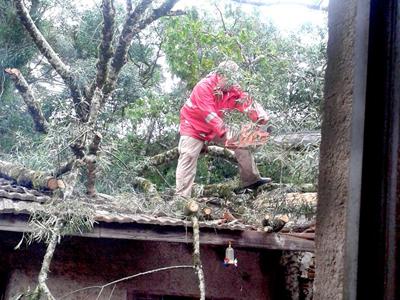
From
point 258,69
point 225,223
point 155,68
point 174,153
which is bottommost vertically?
point 225,223

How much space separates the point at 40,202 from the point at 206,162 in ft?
17.5

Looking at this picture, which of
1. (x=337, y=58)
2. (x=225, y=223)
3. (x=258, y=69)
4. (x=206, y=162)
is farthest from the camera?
(x=206, y=162)

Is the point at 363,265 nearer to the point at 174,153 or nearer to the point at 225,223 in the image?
the point at 225,223

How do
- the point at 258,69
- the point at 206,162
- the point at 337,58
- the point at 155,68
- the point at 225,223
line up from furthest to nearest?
the point at 155,68 → the point at 206,162 → the point at 258,69 → the point at 225,223 → the point at 337,58

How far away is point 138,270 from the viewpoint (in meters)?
6.30

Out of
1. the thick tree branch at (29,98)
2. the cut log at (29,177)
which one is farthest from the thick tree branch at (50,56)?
the cut log at (29,177)

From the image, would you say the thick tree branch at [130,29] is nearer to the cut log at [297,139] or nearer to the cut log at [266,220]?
the cut log at [297,139]

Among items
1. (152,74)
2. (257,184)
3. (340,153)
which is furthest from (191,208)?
(152,74)

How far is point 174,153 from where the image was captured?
32.0 ft

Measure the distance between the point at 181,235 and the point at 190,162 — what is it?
77.1 inches

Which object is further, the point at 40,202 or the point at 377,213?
the point at 40,202

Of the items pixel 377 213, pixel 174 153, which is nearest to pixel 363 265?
pixel 377 213

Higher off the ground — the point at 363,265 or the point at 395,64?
the point at 395,64

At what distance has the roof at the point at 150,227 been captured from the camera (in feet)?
16.4
